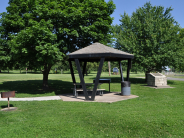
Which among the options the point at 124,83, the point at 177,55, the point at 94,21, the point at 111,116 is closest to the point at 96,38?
the point at 94,21

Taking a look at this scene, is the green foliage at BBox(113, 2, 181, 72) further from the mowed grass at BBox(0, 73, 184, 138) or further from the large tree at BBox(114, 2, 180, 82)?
the mowed grass at BBox(0, 73, 184, 138)

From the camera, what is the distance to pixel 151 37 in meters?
21.8

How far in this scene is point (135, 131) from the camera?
5.24 metres

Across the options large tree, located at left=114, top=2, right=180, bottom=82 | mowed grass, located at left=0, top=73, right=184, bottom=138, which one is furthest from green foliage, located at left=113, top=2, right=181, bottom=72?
mowed grass, located at left=0, top=73, right=184, bottom=138

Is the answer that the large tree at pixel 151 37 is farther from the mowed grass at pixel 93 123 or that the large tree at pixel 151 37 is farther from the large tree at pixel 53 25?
the mowed grass at pixel 93 123

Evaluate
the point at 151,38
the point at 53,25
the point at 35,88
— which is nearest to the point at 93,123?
the point at 53,25

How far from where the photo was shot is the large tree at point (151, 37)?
20.9 metres

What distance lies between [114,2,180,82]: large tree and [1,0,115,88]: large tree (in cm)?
778

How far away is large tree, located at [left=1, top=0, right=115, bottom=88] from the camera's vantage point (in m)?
11.9

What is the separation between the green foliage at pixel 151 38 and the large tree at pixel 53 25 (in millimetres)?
7789

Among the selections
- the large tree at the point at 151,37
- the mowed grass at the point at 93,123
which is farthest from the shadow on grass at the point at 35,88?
the large tree at the point at 151,37

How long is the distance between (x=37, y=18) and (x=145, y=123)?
1181cm

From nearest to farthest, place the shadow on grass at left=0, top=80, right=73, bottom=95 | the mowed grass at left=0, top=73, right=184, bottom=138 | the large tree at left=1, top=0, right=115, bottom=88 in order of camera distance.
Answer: the mowed grass at left=0, top=73, right=184, bottom=138 < the large tree at left=1, top=0, right=115, bottom=88 < the shadow on grass at left=0, top=80, right=73, bottom=95

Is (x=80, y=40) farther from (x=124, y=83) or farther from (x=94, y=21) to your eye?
(x=124, y=83)
